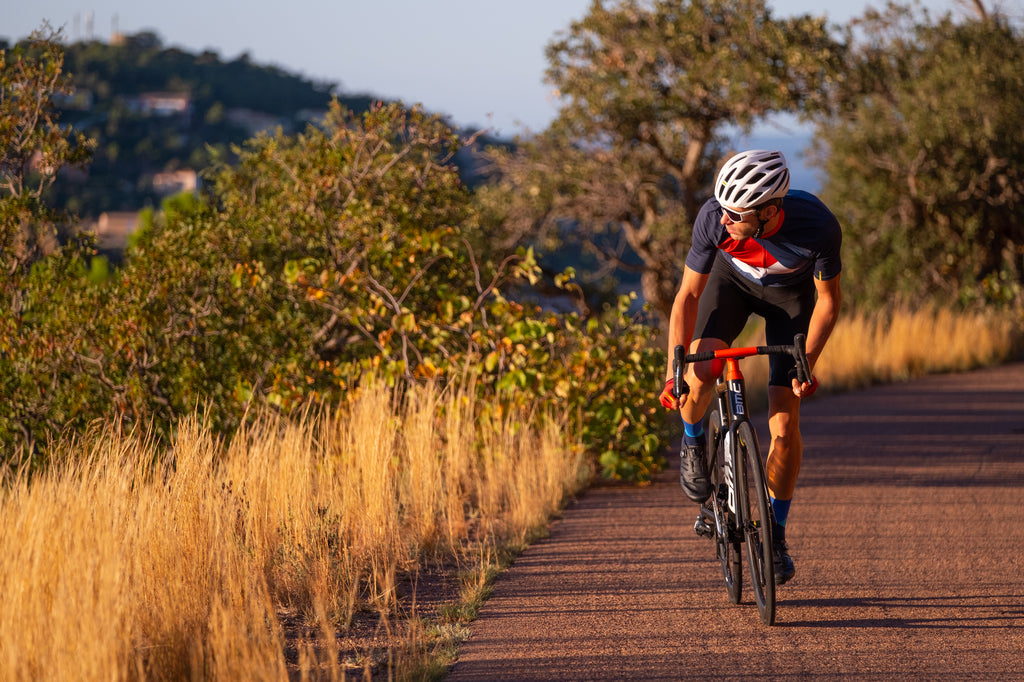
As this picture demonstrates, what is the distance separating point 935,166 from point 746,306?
46.3 feet

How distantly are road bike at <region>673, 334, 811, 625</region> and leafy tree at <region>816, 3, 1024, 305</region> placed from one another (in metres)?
13.7

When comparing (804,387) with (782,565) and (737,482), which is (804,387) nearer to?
(737,482)

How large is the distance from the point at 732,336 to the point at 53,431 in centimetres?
490

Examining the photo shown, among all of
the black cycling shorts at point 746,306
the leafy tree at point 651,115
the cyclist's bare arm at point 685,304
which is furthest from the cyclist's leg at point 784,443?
the leafy tree at point 651,115

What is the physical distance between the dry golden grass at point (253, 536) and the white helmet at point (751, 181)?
2.14 metres

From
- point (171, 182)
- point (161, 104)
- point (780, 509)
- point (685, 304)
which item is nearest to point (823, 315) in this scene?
point (685, 304)

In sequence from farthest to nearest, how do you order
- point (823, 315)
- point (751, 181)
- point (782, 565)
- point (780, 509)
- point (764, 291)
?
point (764, 291), point (780, 509), point (823, 315), point (782, 565), point (751, 181)

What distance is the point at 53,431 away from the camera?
7797mm

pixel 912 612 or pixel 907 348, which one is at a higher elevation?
pixel 907 348

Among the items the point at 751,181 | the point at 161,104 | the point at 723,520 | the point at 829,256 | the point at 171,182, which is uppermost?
the point at 161,104

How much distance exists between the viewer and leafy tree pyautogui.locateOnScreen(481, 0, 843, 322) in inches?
639

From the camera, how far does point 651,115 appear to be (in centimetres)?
1738

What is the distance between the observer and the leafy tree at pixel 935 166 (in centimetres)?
1803

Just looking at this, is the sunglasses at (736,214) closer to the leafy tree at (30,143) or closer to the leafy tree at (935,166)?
the leafy tree at (30,143)
